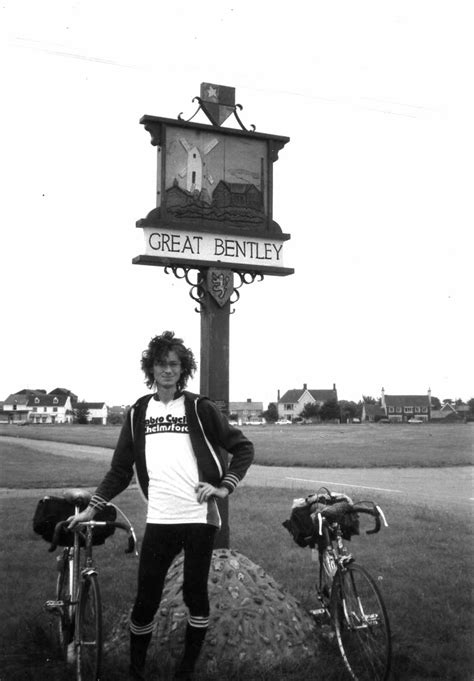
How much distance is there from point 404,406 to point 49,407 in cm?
4618

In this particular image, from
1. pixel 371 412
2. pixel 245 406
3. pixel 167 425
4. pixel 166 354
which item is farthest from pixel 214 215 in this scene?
pixel 245 406

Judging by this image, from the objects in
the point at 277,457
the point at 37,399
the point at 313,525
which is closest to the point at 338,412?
the point at 37,399

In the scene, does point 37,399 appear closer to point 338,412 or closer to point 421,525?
point 338,412

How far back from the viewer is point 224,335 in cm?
607

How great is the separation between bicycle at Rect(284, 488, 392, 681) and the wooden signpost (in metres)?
0.94

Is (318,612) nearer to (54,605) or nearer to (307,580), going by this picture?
(54,605)

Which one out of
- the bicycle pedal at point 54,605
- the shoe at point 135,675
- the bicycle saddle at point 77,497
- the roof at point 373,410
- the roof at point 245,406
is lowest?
the shoe at point 135,675

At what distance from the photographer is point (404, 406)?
352 ft

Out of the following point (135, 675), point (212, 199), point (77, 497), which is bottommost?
point (135, 675)

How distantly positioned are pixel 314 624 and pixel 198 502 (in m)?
1.43

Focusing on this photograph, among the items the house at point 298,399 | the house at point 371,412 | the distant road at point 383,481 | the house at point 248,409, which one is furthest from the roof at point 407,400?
the distant road at point 383,481

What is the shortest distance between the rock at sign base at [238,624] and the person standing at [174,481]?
32cm

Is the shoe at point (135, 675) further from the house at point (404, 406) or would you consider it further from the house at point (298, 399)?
the house at point (298, 399)

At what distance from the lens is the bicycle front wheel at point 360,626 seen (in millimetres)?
4312
